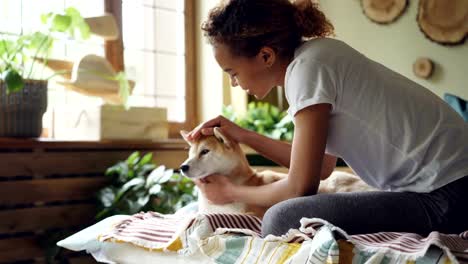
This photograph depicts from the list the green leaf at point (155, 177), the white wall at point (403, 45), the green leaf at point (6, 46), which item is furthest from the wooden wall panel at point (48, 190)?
the white wall at point (403, 45)

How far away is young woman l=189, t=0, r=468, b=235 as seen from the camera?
3.71 ft

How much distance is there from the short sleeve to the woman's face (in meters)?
0.15

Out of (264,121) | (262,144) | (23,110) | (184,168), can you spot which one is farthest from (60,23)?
(264,121)

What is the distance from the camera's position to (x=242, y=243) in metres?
1.12

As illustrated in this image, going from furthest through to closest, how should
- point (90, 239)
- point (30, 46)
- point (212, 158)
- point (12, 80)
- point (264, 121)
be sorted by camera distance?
1. point (264, 121)
2. point (30, 46)
3. point (12, 80)
4. point (212, 158)
5. point (90, 239)

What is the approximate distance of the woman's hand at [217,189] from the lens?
4.67 ft

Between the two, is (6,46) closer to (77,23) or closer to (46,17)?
(46,17)

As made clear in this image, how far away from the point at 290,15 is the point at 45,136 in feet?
5.53

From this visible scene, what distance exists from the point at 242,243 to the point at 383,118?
40cm

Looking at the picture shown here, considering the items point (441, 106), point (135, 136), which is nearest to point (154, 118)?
point (135, 136)

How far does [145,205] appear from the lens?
2.29m

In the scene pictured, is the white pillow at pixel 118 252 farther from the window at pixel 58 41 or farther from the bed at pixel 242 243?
the window at pixel 58 41

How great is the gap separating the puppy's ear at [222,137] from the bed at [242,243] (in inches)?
12.0

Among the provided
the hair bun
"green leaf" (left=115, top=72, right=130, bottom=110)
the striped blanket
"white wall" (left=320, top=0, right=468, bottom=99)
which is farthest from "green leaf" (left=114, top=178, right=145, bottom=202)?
"white wall" (left=320, top=0, right=468, bottom=99)
